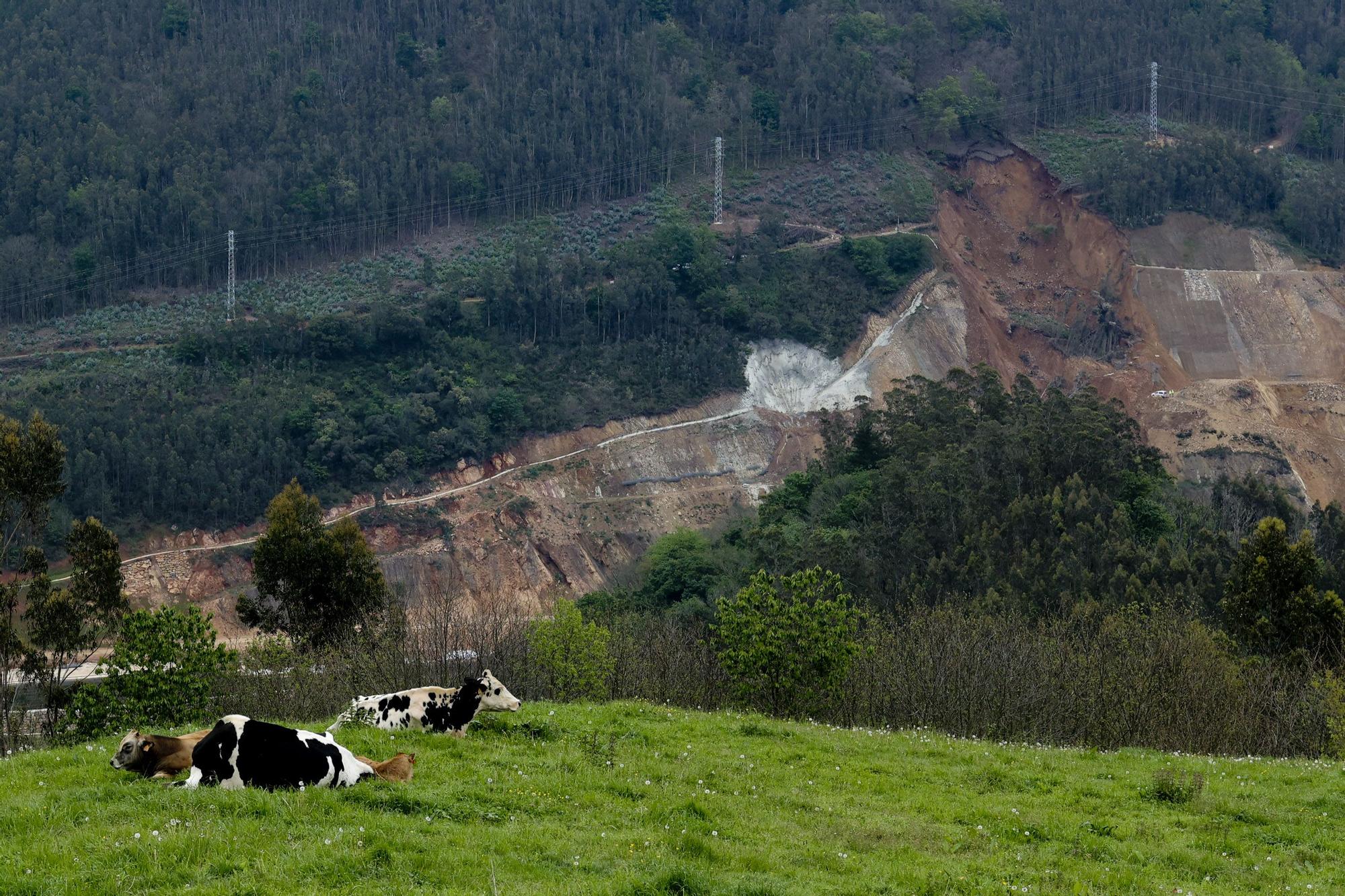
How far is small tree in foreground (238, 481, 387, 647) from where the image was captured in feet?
123

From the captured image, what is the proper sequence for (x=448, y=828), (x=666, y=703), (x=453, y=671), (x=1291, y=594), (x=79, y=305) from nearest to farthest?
(x=448, y=828) < (x=666, y=703) < (x=453, y=671) < (x=1291, y=594) < (x=79, y=305)

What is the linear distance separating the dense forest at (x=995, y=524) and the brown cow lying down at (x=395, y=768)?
83.1 feet

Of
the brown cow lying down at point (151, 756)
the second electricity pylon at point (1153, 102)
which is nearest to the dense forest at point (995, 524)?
the brown cow lying down at point (151, 756)

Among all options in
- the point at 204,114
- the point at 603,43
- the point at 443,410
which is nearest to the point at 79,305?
the point at 204,114

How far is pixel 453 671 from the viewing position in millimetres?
25156

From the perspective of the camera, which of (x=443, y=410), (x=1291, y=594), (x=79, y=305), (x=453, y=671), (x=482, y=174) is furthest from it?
(x=482, y=174)

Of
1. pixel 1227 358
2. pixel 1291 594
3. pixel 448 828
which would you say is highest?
pixel 448 828

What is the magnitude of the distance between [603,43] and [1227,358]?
53.0 m

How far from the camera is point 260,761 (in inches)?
537

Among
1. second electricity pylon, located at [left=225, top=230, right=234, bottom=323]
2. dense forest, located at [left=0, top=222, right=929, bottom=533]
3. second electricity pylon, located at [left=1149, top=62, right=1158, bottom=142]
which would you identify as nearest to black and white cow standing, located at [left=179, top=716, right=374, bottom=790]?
dense forest, located at [left=0, top=222, right=929, bottom=533]

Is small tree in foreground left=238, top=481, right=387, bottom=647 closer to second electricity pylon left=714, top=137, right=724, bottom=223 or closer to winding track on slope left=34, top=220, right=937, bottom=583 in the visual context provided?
winding track on slope left=34, top=220, right=937, bottom=583

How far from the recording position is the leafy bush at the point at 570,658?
2575cm

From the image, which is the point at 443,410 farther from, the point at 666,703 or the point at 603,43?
the point at 666,703

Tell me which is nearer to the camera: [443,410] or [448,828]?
[448,828]
